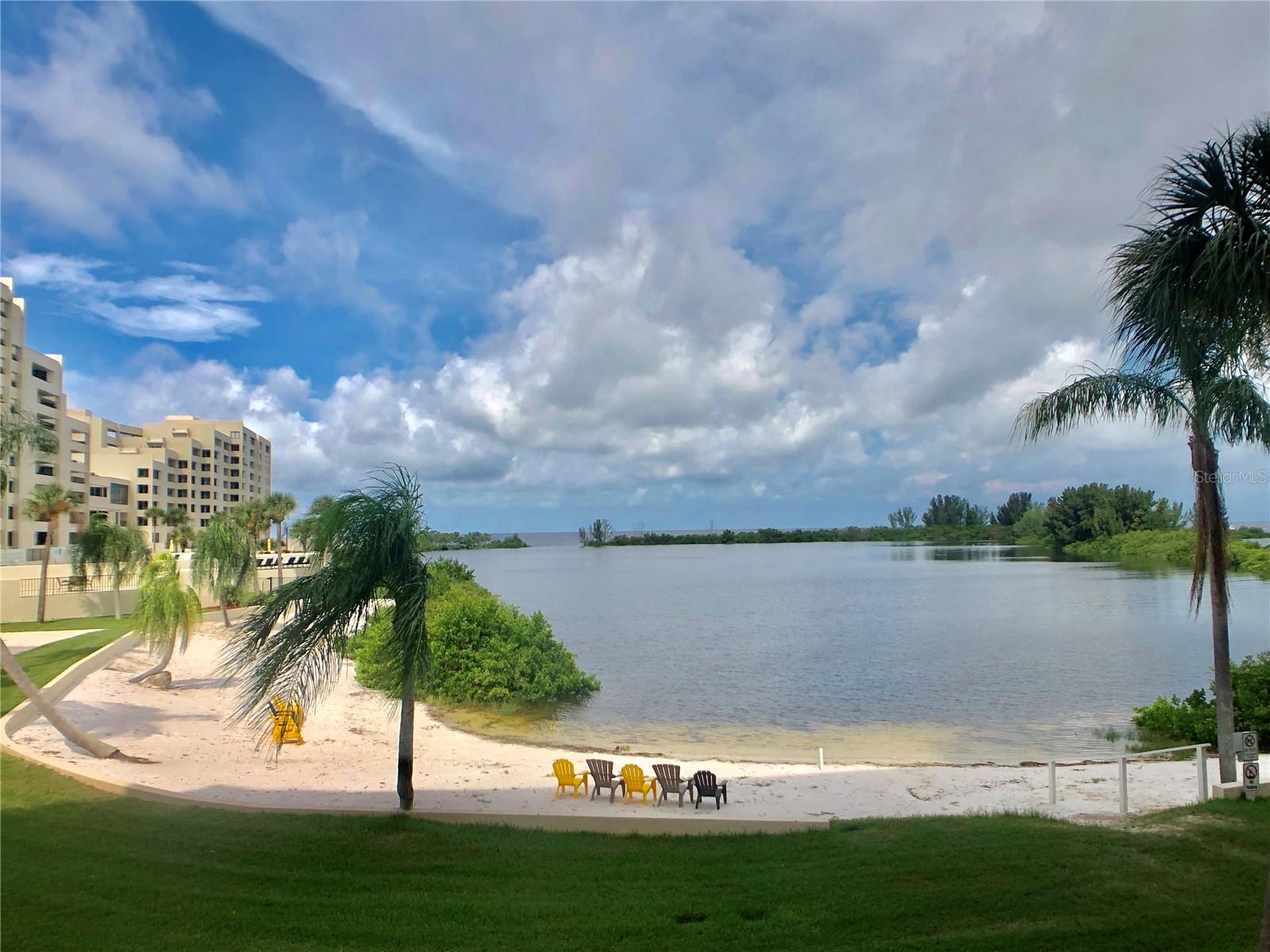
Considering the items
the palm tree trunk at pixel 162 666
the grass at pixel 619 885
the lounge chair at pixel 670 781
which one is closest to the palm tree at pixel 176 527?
the palm tree trunk at pixel 162 666

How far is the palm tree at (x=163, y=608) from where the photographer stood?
925 inches

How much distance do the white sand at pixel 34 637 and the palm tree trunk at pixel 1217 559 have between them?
32.7 meters

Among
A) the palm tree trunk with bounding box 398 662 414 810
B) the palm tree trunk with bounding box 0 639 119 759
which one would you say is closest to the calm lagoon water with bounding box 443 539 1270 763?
the palm tree trunk with bounding box 398 662 414 810

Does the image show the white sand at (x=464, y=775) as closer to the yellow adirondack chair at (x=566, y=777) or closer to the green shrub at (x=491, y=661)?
the yellow adirondack chair at (x=566, y=777)

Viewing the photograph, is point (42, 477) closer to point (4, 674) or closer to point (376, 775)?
point (4, 674)

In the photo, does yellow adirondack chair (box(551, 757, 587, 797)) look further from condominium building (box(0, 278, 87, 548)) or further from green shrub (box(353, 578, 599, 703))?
condominium building (box(0, 278, 87, 548))

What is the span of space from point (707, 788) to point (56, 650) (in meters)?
24.6

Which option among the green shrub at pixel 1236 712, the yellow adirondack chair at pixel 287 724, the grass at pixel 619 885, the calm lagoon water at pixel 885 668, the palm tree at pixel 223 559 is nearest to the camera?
the grass at pixel 619 885

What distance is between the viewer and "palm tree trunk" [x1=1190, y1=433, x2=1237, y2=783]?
12.3 m

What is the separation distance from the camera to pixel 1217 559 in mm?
12414

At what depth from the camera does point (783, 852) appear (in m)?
10.1

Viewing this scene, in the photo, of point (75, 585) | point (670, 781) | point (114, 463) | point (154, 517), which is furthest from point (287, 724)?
point (114, 463)

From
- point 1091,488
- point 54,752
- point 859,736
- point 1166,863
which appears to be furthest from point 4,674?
point 1091,488

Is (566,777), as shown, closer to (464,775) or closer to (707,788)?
(707,788)
